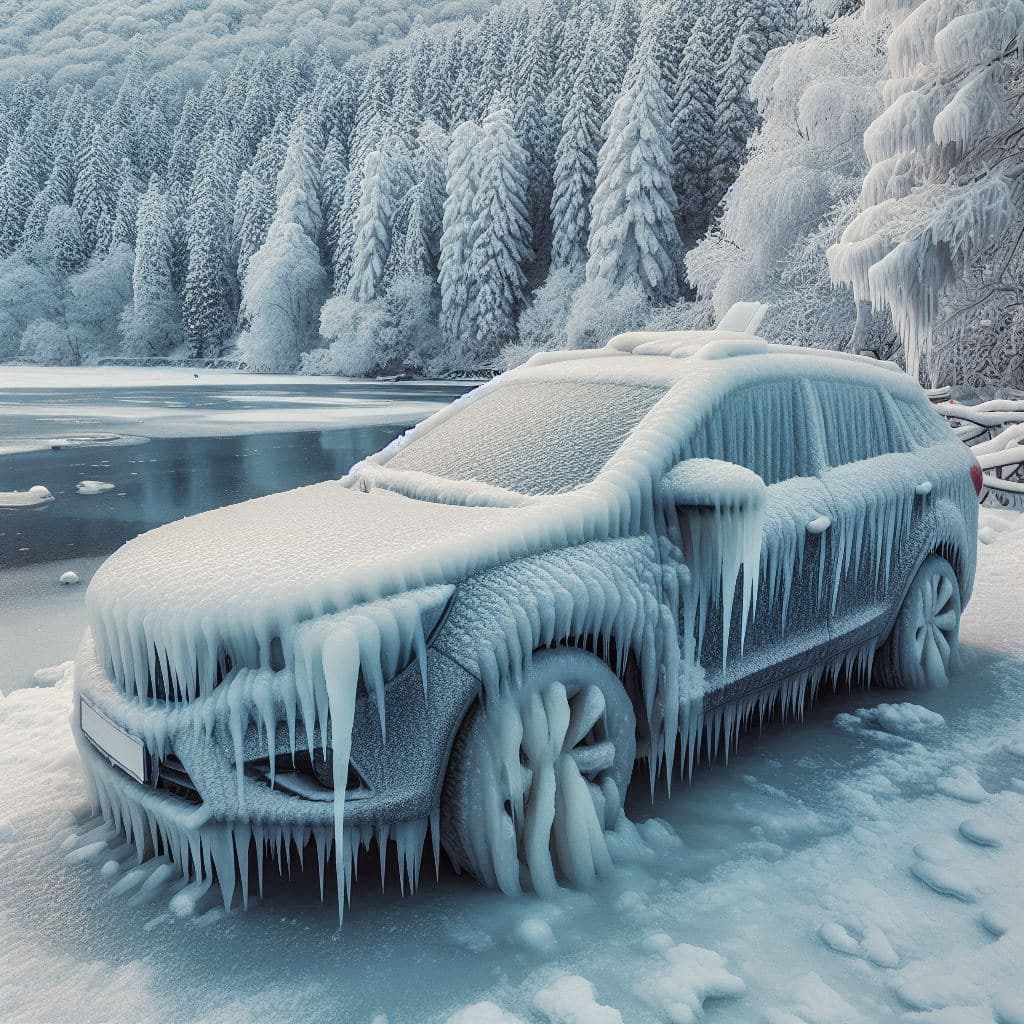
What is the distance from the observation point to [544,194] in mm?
50188

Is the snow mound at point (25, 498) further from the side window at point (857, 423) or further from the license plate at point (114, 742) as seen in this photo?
the side window at point (857, 423)

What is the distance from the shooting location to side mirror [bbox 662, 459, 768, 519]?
299 cm

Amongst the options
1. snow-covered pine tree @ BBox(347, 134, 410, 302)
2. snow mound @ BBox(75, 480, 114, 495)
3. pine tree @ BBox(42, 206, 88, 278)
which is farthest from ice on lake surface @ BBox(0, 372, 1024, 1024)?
pine tree @ BBox(42, 206, 88, 278)

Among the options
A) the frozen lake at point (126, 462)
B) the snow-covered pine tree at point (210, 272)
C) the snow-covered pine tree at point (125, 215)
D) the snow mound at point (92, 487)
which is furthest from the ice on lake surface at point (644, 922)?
the snow-covered pine tree at point (125, 215)

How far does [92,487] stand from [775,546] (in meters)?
10.9

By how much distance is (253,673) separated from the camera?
2492mm

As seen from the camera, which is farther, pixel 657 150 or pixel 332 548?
pixel 657 150

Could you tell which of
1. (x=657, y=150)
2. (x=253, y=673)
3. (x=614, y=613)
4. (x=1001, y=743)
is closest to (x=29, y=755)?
(x=253, y=673)

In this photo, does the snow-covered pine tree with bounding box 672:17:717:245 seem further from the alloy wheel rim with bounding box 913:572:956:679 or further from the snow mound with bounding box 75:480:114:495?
the alloy wheel rim with bounding box 913:572:956:679

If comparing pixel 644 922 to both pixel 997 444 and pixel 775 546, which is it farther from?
pixel 997 444

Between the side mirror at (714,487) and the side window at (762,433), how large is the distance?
0.20m

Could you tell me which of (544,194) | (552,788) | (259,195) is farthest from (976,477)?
(259,195)

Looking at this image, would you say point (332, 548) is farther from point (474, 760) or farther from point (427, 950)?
point (427, 950)

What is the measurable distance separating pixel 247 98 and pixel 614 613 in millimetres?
83881
